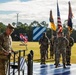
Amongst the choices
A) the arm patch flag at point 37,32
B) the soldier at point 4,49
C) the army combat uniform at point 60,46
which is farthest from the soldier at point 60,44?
the soldier at point 4,49

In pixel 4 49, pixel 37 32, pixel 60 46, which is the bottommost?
pixel 60 46

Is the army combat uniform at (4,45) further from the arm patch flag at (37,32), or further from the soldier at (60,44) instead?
the arm patch flag at (37,32)

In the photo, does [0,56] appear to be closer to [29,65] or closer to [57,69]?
[29,65]

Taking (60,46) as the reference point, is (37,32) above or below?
above

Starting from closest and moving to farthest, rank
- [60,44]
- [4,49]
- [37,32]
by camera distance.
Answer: [4,49] → [60,44] → [37,32]

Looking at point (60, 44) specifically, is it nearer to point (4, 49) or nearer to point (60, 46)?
point (60, 46)

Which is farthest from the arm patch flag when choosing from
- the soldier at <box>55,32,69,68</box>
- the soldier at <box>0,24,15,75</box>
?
the soldier at <box>0,24,15,75</box>

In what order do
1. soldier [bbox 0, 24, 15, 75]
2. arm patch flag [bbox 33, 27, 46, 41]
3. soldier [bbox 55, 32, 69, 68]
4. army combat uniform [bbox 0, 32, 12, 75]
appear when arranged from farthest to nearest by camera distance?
arm patch flag [bbox 33, 27, 46, 41]
soldier [bbox 55, 32, 69, 68]
army combat uniform [bbox 0, 32, 12, 75]
soldier [bbox 0, 24, 15, 75]

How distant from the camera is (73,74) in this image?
15.2 metres

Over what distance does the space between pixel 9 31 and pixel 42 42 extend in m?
9.43

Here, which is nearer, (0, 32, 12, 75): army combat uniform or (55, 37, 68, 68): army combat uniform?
(0, 32, 12, 75): army combat uniform

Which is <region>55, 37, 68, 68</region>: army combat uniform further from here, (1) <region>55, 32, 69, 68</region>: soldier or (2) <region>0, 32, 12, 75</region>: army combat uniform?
(2) <region>0, 32, 12, 75</region>: army combat uniform

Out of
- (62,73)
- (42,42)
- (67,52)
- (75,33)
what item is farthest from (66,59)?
(75,33)

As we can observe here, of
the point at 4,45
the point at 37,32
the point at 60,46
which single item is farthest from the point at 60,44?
the point at 4,45
